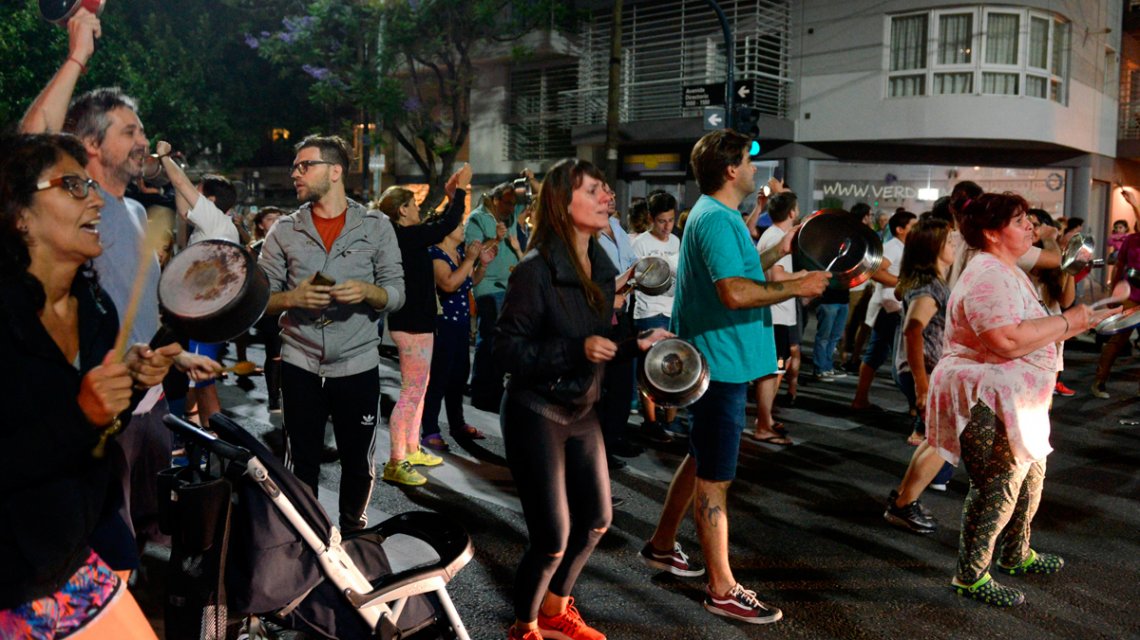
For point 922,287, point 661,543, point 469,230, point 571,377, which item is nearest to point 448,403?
point 469,230

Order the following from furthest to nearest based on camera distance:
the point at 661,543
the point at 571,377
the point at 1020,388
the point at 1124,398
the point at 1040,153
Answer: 1. the point at 1040,153
2. the point at 1124,398
3. the point at 661,543
4. the point at 1020,388
5. the point at 571,377

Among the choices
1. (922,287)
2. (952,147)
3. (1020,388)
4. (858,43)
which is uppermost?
(858,43)

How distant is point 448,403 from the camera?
284 inches

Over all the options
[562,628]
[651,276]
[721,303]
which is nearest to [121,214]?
[562,628]

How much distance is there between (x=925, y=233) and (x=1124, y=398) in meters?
4.96

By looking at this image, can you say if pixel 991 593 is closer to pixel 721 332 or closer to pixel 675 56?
pixel 721 332

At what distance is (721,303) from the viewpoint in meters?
3.93

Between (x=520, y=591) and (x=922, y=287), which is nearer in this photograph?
(x=520, y=591)

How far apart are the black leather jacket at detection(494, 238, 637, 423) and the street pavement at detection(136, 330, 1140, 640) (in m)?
1.19

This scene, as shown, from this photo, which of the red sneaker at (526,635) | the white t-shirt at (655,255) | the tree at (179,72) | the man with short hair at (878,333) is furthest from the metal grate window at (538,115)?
the red sneaker at (526,635)

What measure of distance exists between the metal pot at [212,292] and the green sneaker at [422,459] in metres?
4.33

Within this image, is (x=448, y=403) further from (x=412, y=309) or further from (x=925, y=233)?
(x=925, y=233)

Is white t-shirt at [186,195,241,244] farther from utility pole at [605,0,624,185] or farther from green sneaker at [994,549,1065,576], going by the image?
utility pole at [605,0,624,185]

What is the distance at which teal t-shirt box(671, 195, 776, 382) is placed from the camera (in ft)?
12.7
